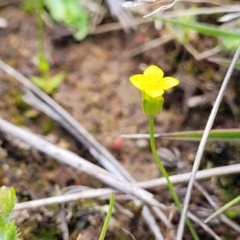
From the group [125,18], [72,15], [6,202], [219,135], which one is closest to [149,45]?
[125,18]

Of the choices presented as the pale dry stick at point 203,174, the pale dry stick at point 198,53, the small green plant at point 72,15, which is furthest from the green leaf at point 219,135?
the small green plant at point 72,15

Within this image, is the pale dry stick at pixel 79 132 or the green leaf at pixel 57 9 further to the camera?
the green leaf at pixel 57 9

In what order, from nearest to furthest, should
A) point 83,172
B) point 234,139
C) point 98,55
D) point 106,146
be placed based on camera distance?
point 234,139 < point 83,172 < point 106,146 < point 98,55

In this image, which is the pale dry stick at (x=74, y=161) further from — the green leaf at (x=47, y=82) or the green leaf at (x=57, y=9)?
the green leaf at (x=57, y=9)

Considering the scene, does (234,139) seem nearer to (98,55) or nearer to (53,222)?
(53,222)

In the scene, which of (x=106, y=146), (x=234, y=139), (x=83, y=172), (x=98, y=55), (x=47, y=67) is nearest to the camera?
(x=234, y=139)

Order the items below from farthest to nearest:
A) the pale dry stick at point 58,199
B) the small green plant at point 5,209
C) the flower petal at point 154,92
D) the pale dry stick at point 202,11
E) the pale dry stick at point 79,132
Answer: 1. the pale dry stick at point 202,11
2. the pale dry stick at point 79,132
3. the pale dry stick at point 58,199
4. the flower petal at point 154,92
5. the small green plant at point 5,209

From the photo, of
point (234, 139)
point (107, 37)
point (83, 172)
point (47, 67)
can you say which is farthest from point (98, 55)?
point (234, 139)
